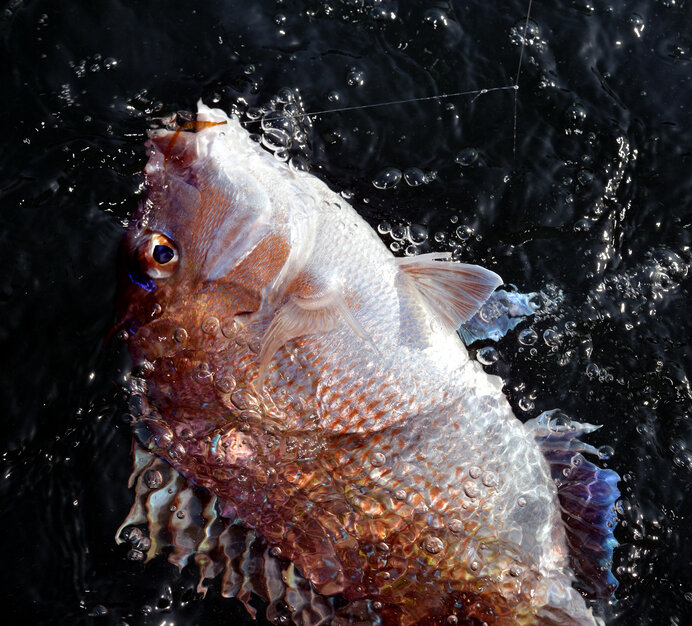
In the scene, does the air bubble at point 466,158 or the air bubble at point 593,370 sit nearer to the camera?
the air bubble at point 593,370

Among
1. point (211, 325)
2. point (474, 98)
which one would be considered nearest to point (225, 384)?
point (211, 325)

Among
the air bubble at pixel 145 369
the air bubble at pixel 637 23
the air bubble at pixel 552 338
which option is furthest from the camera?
the air bubble at pixel 637 23

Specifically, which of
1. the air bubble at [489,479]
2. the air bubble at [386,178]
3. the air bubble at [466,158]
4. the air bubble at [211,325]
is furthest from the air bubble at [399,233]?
the air bubble at [489,479]

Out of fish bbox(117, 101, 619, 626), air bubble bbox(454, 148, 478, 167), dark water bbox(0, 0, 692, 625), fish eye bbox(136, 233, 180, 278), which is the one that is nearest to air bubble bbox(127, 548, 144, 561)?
dark water bbox(0, 0, 692, 625)

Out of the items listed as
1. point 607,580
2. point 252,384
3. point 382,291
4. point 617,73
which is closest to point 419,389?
point 382,291

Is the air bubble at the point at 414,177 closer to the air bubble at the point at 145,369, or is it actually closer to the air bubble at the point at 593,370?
the air bubble at the point at 593,370

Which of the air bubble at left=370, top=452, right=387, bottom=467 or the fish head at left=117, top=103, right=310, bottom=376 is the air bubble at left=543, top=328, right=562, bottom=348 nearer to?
the air bubble at left=370, top=452, right=387, bottom=467
